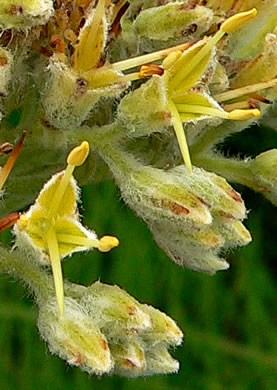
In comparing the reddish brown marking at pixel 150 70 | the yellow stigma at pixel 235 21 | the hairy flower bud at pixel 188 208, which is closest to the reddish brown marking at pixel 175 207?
the hairy flower bud at pixel 188 208

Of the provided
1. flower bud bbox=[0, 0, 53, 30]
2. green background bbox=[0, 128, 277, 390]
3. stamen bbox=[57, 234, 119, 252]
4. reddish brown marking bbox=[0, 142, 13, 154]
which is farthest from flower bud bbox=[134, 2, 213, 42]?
green background bbox=[0, 128, 277, 390]

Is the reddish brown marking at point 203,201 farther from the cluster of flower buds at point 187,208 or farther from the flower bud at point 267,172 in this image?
the flower bud at point 267,172

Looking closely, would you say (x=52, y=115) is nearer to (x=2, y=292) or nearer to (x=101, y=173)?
(x=101, y=173)

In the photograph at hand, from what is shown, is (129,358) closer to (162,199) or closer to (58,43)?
(162,199)

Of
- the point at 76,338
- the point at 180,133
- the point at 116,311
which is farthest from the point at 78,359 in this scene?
the point at 180,133

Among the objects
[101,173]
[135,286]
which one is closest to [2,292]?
[135,286]
